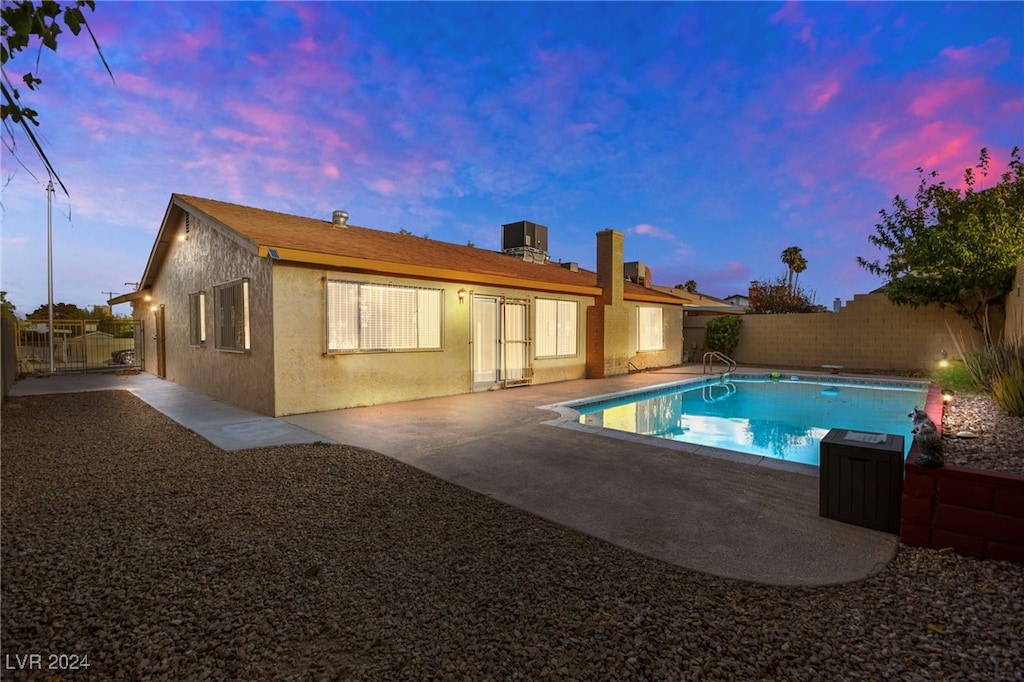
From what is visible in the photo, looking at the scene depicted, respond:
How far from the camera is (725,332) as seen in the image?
1881cm

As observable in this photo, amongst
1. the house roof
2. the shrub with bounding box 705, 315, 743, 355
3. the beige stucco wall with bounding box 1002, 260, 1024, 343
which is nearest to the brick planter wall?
the beige stucco wall with bounding box 1002, 260, 1024, 343

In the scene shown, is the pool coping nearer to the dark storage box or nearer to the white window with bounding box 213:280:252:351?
the dark storage box

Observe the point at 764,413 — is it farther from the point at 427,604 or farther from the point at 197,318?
the point at 197,318

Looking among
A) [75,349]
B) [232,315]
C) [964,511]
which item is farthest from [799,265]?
[75,349]

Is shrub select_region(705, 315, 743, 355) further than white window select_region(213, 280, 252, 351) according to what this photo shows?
Yes

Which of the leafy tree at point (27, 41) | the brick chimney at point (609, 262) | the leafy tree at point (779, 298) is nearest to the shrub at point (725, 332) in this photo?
the brick chimney at point (609, 262)

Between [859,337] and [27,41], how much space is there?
782 inches

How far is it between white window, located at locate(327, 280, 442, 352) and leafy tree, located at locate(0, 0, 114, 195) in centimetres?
714

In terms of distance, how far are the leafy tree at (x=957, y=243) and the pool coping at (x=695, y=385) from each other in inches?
126

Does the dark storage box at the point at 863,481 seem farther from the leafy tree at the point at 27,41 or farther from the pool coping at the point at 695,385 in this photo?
the leafy tree at the point at 27,41

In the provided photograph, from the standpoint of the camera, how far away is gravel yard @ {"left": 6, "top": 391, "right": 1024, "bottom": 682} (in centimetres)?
199

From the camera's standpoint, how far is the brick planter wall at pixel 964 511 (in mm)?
2840

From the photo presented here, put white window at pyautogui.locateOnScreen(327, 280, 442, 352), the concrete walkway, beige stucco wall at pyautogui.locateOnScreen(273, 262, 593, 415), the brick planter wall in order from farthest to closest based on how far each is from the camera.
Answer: white window at pyautogui.locateOnScreen(327, 280, 442, 352) < beige stucco wall at pyautogui.locateOnScreen(273, 262, 593, 415) < the concrete walkway < the brick planter wall

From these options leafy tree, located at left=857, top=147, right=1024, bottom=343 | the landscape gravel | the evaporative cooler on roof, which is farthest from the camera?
the evaporative cooler on roof
